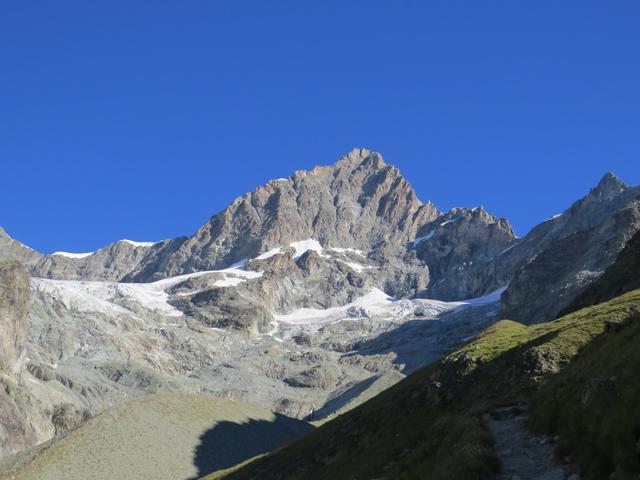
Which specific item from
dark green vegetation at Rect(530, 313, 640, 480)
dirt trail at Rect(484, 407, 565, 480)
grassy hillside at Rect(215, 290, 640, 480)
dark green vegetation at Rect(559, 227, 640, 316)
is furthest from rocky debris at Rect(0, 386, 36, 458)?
dark green vegetation at Rect(530, 313, 640, 480)

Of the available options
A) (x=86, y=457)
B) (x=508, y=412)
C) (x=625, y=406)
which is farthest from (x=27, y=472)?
(x=625, y=406)

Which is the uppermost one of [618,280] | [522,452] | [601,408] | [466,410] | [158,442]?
[158,442]

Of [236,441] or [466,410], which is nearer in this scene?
[466,410]

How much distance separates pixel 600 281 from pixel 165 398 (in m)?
81.9

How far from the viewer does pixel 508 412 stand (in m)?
31.2

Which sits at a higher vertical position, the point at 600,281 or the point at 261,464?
the point at 600,281

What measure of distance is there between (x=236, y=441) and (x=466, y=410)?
3658 inches

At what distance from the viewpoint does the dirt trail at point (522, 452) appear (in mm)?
22047

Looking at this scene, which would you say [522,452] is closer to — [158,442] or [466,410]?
[466,410]

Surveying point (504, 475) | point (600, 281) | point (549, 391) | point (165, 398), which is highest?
point (165, 398)

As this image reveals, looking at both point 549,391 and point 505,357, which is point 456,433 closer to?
point 549,391

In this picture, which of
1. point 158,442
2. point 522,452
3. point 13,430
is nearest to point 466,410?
point 522,452

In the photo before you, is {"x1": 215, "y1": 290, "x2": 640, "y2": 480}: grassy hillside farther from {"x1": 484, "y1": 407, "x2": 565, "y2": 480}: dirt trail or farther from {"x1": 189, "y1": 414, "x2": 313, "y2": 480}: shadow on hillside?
{"x1": 189, "y1": 414, "x2": 313, "y2": 480}: shadow on hillside

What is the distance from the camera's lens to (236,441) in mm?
123500
